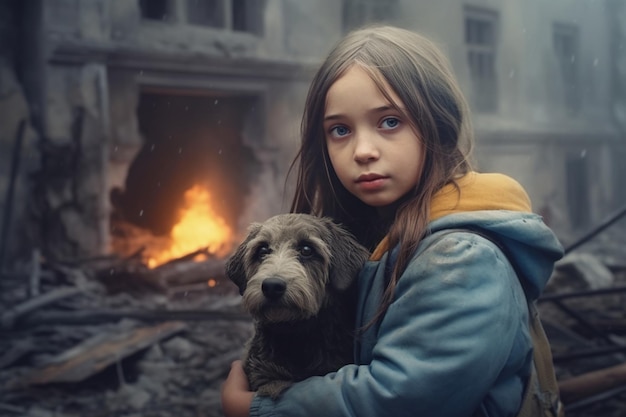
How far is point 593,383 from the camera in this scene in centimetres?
312

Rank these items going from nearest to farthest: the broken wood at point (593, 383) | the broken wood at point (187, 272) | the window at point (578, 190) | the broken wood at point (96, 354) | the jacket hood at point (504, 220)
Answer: the jacket hood at point (504, 220) → the broken wood at point (593, 383) → the broken wood at point (96, 354) → the broken wood at point (187, 272) → the window at point (578, 190)

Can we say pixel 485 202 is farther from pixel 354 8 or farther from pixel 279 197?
pixel 354 8

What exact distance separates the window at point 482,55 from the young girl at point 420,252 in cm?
904

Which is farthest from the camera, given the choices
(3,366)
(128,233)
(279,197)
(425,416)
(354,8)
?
(354,8)

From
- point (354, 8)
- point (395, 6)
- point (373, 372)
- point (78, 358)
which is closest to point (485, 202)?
point (373, 372)

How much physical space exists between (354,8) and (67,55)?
→ 387 cm

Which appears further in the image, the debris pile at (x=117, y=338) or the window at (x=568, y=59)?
the window at (x=568, y=59)

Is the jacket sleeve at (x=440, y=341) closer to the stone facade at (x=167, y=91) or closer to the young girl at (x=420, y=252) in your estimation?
the young girl at (x=420, y=252)

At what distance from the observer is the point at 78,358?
15.3ft

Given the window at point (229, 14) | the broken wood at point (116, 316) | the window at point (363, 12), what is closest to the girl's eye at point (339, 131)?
the broken wood at point (116, 316)

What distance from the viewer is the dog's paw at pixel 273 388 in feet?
5.12

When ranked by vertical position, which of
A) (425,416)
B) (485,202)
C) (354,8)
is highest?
(354,8)

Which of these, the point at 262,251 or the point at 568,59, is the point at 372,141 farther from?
the point at 568,59

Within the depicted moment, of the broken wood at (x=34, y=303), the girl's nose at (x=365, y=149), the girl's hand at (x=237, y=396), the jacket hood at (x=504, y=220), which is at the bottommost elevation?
the broken wood at (x=34, y=303)
